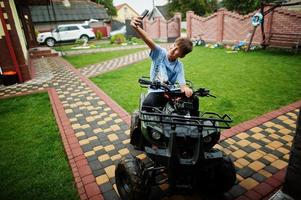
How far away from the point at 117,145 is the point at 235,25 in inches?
552

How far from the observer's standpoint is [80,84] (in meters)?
8.03

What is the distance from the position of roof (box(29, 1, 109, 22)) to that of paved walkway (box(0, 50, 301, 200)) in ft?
89.8

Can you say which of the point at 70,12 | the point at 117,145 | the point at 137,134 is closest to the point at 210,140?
the point at 137,134

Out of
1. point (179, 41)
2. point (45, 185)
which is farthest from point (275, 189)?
point (45, 185)

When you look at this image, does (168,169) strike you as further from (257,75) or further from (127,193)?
(257,75)

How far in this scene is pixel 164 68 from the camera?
9.68 ft

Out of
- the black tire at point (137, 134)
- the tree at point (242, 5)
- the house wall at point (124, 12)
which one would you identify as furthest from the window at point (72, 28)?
the house wall at point (124, 12)

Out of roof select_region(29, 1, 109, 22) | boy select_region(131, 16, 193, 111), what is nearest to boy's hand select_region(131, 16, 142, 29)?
boy select_region(131, 16, 193, 111)

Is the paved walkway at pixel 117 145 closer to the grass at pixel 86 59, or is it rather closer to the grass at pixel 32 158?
the grass at pixel 32 158

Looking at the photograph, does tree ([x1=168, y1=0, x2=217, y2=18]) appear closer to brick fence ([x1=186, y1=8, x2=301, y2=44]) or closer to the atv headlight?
brick fence ([x1=186, y1=8, x2=301, y2=44])

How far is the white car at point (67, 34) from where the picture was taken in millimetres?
21531

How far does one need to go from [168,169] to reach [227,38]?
51.1ft

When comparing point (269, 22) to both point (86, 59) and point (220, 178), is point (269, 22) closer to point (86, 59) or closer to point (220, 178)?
point (86, 59)

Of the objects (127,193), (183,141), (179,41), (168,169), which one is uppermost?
(179,41)
